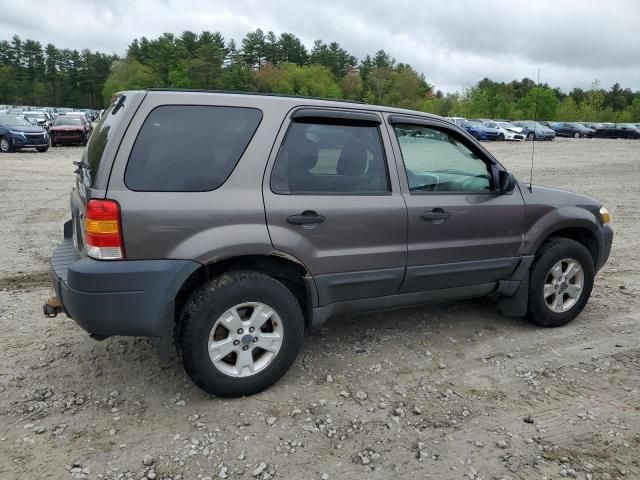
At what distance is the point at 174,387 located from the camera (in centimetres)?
344

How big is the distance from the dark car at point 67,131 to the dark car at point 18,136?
2.94 metres

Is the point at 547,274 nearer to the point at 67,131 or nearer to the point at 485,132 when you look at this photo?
the point at 67,131

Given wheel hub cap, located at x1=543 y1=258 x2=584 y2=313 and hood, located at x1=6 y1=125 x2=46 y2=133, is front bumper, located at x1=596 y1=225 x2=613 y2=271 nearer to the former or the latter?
wheel hub cap, located at x1=543 y1=258 x2=584 y2=313

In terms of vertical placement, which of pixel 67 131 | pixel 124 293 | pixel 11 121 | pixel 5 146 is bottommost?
pixel 124 293

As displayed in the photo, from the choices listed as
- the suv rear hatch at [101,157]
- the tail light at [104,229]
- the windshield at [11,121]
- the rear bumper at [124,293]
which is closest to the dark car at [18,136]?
the windshield at [11,121]

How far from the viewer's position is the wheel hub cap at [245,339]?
3180 millimetres

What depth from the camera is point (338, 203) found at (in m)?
3.43

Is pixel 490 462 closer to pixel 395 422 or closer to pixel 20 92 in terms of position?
pixel 395 422

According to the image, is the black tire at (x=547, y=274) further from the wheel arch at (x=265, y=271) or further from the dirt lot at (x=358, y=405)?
the wheel arch at (x=265, y=271)

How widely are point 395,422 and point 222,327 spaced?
1175 millimetres

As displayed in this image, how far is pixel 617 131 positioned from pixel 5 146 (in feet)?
165

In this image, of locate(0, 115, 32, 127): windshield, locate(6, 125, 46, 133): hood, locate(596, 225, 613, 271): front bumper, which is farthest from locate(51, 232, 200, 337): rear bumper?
locate(0, 115, 32, 127): windshield

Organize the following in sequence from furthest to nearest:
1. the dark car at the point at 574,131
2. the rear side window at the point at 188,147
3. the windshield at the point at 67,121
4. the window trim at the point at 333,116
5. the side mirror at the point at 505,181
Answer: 1. the dark car at the point at 574,131
2. the windshield at the point at 67,121
3. the side mirror at the point at 505,181
4. the window trim at the point at 333,116
5. the rear side window at the point at 188,147

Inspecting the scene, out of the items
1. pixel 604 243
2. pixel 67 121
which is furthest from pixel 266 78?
pixel 604 243
